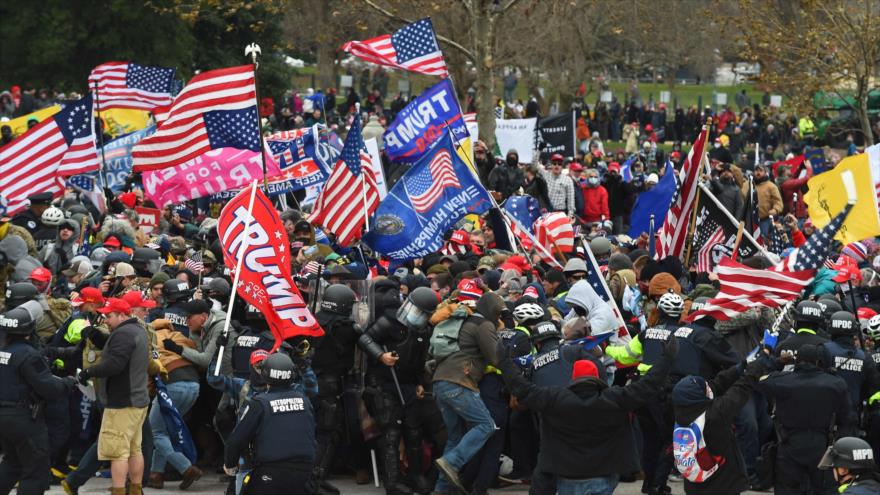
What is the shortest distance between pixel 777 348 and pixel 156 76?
13.5 metres

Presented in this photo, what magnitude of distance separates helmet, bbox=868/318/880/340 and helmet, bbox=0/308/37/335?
682cm

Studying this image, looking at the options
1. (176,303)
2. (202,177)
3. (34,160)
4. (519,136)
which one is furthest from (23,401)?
(519,136)

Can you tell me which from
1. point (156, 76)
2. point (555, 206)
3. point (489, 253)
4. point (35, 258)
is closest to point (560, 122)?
point (555, 206)

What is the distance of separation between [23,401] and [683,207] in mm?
7373

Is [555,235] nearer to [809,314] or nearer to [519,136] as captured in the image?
[809,314]

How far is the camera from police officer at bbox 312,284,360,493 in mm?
13414

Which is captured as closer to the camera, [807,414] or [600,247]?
[807,414]

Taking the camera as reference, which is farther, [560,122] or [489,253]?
[560,122]

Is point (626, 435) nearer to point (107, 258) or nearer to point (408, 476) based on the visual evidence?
point (408, 476)

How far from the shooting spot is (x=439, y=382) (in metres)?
13.2

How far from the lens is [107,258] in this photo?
51.6ft

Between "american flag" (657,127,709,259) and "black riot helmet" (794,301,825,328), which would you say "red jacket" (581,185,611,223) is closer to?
"american flag" (657,127,709,259)

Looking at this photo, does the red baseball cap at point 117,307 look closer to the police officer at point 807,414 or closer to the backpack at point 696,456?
the backpack at point 696,456

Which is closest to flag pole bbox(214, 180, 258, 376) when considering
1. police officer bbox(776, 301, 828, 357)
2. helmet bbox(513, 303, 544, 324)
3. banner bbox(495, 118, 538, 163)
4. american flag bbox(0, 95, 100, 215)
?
helmet bbox(513, 303, 544, 324)
